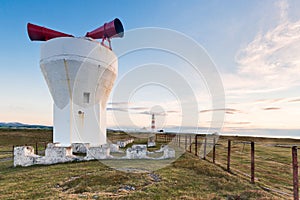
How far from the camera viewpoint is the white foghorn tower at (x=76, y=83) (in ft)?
43.5

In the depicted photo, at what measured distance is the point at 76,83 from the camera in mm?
13492

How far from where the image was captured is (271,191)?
21.1ft

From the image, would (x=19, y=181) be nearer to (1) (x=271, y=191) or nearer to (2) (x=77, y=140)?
(2) (x=77, y=140)

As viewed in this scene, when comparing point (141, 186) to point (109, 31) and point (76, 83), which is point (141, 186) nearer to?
point (76, 83)

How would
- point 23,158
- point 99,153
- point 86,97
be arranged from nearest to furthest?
point 23,158 < point 99,153 < point 86,97

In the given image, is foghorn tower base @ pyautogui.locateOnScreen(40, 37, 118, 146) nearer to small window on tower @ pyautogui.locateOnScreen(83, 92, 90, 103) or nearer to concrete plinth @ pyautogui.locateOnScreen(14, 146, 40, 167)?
small window on tower @ pyautogui.locateOnScreen(83, 92, 90, 103)

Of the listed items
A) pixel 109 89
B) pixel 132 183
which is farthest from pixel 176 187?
pixel 109 89

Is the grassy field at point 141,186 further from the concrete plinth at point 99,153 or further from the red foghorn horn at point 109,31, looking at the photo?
the red foghorn horn at point 109,31

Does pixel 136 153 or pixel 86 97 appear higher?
pixel 86 97

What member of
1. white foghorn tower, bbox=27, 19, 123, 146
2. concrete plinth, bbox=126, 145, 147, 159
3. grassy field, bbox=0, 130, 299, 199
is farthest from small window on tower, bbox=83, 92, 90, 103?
grassy field, bbox=0, 130, 299, 199

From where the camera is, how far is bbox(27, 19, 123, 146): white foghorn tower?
13.3 metres

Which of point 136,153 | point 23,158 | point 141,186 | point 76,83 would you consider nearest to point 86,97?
point 76,83

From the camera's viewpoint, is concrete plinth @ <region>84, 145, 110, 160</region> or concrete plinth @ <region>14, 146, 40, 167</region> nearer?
concrete plinth @ <region>14, 146, 40, 167</region>

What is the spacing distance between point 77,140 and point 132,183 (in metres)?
8.95
